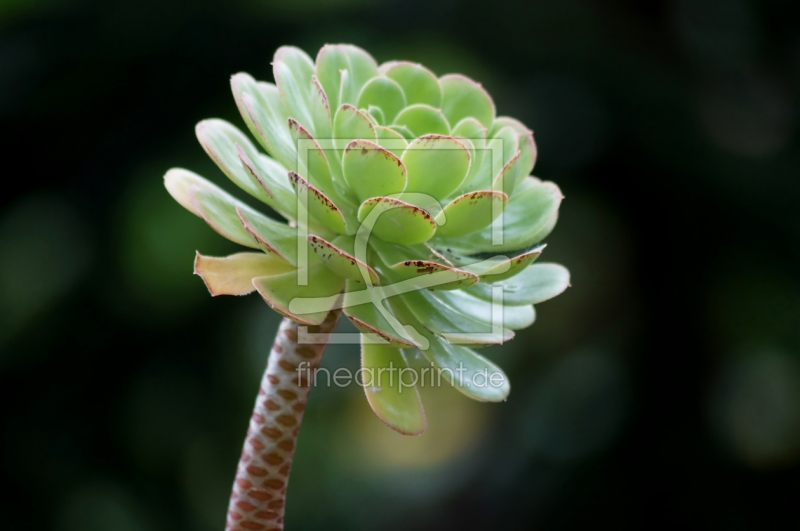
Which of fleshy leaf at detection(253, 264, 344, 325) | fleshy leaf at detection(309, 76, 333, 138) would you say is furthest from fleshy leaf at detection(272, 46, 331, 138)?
fleshy leaf at detection(253, 264, 344, 325)

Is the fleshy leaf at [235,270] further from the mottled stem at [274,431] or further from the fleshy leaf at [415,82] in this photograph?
the fleshy leaf at [415,82]

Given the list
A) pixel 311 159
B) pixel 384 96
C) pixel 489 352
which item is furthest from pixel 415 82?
pixel 489 352

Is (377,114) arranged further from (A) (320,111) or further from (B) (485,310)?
(B) (485,310)

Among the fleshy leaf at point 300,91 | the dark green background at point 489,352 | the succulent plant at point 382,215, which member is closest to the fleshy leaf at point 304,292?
the succulent plant at point 382,215

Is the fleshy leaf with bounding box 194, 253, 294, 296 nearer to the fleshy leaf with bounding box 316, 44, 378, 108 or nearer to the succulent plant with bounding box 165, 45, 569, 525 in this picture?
the succulent plant with bounding box 165, 45, 569, 525

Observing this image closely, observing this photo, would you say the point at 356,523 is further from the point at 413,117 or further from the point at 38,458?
the point at 413,117
